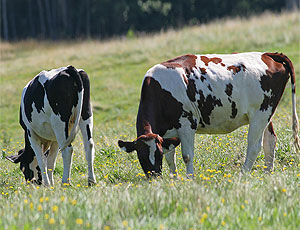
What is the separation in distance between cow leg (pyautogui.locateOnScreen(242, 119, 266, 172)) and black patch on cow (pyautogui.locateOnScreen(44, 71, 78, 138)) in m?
2.80

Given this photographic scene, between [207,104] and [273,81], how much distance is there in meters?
A: 1.22

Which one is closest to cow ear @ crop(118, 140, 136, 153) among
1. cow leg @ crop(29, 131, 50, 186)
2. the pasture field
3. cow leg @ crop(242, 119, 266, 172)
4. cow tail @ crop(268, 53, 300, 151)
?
the pasture field

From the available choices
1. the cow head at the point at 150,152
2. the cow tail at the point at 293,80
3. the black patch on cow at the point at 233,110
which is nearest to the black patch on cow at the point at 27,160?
the cow head at the point at 150,152

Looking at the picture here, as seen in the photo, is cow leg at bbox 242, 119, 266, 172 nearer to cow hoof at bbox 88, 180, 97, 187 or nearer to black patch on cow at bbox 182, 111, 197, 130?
black patch on cow at bbox 182, 111, 197, 130

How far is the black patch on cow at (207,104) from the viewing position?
25.8ft

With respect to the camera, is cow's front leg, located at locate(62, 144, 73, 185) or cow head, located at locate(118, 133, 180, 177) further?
cow's front leg, located at locate(62, 144, 73, 185)

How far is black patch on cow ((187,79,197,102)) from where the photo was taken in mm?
7781

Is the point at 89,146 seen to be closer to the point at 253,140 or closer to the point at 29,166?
the point at 29,166

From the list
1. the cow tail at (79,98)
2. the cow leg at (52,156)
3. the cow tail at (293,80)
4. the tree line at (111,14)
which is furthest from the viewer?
the tree line at (111,14)

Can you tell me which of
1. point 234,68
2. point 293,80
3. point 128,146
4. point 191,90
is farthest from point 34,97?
point 293,80

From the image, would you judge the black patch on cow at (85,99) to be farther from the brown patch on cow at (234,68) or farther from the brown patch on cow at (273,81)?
the brown patch on cow at (273,81)

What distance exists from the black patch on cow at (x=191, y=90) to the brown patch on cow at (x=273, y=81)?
1.12 metres

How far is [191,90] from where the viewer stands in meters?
7.80

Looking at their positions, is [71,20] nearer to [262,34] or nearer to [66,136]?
[262,34]
